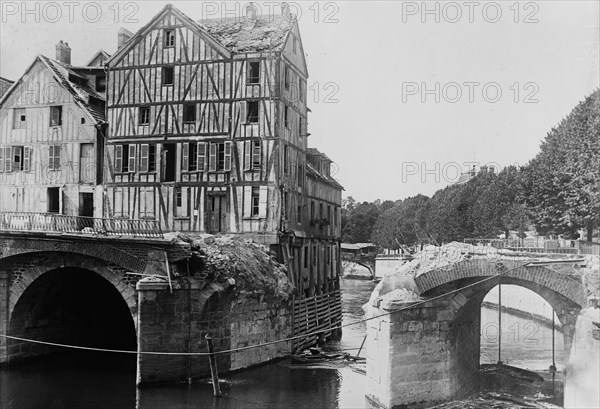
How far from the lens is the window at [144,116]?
3291 centimetres

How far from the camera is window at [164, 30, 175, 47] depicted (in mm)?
32156

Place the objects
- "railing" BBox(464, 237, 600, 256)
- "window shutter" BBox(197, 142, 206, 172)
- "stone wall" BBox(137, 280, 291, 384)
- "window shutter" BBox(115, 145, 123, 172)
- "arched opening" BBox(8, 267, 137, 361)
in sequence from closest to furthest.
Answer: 1. "stone wall" BBox(137, 280, 291, 384)
2. "railing" BBox(464, 237, 600, 256)
3. "arched opening" BBox(8, 267, 137, 361)
4. "window shutter" BBox(197, 142, 206, 172)
5. "window shutter" BBox(115, 145, 123, 172)

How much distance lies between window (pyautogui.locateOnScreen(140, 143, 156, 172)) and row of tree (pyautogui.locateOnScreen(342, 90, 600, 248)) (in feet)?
44.9

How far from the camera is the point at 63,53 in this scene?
3772 cm

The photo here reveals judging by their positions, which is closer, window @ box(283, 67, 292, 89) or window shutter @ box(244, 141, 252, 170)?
window shutter @ box(244, 141, 252, 170)

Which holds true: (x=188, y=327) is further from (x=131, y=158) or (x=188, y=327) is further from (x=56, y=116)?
(x=56, y=116)

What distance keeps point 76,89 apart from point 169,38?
6376 millimetres

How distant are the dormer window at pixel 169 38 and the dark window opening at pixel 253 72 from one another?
4.33 m

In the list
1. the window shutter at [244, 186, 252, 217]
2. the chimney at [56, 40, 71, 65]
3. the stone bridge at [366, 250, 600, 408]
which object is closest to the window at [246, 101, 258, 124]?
the window shutter at [244, 186, 252, 217]

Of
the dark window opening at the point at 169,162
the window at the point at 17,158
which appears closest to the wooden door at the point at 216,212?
the dark window opening at the point at 169,162

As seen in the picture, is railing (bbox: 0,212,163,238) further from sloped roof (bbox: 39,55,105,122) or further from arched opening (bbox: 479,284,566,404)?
arched opening (bbox: 479,284,566,404)

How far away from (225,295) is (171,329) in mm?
2656

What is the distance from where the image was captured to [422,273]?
16812 mm

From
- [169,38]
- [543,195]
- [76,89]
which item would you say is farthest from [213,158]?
[543,195]
